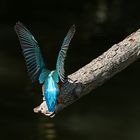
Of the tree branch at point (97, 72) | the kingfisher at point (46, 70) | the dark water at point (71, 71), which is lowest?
the dark water at point (71, 71)

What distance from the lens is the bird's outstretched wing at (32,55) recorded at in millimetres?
2031

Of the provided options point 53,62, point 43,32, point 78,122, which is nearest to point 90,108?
point 78,122

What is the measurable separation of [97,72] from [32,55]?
1.02 ft

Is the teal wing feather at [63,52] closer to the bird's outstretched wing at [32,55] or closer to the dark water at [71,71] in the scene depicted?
the bird's outstretched wing at [32,55]

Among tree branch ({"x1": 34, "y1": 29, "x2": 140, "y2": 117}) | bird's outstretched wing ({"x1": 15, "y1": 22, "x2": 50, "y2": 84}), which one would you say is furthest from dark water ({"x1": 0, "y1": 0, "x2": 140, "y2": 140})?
bird's outstretched wing ({"x1": 15, "y1": 22, "x2": 50, "y2": 84})

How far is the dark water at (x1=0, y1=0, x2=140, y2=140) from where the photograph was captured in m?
4.80

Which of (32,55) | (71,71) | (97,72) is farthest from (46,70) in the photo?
(71,71)

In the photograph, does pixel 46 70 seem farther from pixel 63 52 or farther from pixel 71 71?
pixel 71 71

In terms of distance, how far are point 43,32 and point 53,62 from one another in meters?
1.44

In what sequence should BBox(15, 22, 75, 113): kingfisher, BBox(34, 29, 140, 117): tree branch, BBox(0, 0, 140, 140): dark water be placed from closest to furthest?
BBox(15, 22, 75, 113): kingfisher
BBox(34, 29, 140, 117): tree branch
BBox(0, 0, 140, 140): dark water

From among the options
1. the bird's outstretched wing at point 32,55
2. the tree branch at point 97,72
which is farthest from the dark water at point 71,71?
the bird's outstretched wing at point 32,55

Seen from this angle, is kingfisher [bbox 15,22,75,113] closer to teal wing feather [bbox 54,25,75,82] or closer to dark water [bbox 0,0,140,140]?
teal wing feather [bbox 54,25,75,82]
